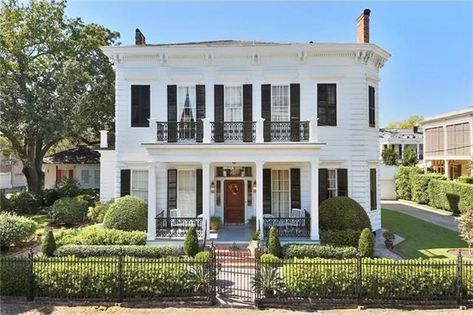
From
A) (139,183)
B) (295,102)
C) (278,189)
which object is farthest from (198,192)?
(295,102)

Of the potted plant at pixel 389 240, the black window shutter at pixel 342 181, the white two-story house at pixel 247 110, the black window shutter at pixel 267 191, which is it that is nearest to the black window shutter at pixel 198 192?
the white two-story house at pixel 247 110

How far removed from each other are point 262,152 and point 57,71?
18.3 meters

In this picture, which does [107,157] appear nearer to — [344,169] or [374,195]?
[344,169]

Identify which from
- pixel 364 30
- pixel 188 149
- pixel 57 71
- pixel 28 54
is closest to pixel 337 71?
pixel 364 30

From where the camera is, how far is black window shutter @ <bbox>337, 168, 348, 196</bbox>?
17828mm

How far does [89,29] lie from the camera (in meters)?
28.3

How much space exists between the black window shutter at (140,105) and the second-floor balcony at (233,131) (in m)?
1.64

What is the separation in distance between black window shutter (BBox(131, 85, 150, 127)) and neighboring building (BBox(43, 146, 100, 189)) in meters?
17.6

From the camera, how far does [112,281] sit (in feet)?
34.9

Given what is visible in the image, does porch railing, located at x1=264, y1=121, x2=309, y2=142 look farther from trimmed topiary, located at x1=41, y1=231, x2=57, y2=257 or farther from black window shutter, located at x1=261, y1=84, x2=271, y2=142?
trimmed topiary, located at x1=41, y1=231, x2=57, y2=257

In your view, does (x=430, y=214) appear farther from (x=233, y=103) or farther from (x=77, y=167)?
(x=77, y=167)

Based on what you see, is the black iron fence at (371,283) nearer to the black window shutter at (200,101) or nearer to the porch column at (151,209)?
the porch column at (151,209)

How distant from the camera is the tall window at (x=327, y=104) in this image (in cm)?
1775

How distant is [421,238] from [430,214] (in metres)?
10.6
